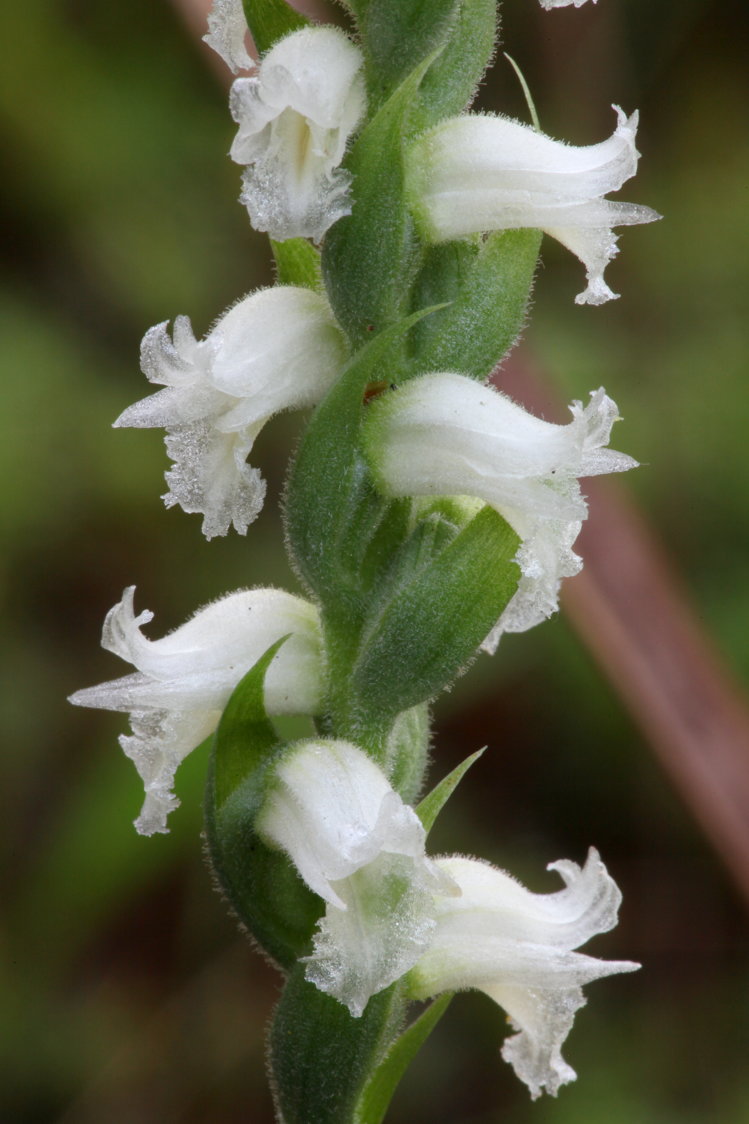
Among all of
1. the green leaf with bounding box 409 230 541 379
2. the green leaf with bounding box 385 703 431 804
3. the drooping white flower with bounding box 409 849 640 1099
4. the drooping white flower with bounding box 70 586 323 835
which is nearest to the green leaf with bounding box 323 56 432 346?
the green leaf with bounding box 409 230 541 379

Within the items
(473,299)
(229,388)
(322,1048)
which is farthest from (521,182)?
(322,1048)

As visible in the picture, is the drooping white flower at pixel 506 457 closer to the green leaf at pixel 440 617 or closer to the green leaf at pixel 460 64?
the green leaf at pixel 440 617

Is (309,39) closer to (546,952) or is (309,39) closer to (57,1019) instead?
(546,952)

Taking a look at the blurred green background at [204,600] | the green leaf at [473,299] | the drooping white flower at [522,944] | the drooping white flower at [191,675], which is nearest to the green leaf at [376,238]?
the green leaf at [473,299]

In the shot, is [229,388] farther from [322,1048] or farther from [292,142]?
[322,1048]

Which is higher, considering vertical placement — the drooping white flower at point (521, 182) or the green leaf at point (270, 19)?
the green leaf at point (270, 19)

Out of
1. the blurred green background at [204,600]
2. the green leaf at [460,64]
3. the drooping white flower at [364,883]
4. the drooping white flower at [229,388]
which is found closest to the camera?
the drooping white flower at [364,883]
